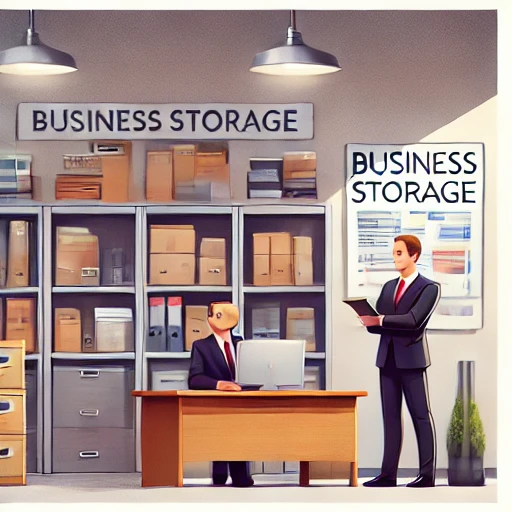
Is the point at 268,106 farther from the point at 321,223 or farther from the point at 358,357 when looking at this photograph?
the point at 358,357

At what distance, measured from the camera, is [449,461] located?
27.9 ft

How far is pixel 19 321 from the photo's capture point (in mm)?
8594

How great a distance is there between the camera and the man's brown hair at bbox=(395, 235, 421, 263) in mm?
8531

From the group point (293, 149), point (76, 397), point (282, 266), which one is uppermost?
point (293, 149)

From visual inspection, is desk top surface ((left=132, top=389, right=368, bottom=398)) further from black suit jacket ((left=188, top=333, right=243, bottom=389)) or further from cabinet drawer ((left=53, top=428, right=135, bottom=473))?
cabinet drawer ((left=53, top=428, right=135, bottom=473))

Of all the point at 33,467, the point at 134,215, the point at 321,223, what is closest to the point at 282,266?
the point at 321,223

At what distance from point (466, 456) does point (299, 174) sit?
89.3 inches

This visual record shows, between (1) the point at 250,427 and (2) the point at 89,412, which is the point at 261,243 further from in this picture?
(2) the point at 89,412

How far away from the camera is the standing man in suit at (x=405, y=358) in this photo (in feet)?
27.4

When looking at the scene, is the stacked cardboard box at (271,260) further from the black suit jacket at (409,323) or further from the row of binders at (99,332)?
the row of binders at (99,332)

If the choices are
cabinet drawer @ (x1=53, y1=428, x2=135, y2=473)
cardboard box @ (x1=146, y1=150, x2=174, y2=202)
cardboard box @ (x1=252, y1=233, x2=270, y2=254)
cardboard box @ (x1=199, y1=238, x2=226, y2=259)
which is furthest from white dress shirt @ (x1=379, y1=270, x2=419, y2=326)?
cabinet drawer @ (x1=53, y1=428, x2=135, y2=473)
